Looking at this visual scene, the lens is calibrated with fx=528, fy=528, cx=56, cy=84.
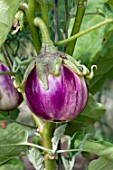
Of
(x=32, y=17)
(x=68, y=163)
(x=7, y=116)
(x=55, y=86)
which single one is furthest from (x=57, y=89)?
(x=7, y=116)

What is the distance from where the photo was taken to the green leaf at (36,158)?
0.83 meters

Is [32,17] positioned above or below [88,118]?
above

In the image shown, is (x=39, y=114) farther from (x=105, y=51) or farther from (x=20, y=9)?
(x=105, y=51)

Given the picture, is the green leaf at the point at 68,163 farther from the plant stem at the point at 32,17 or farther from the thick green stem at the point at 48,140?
the plant stem at the point at 32,17

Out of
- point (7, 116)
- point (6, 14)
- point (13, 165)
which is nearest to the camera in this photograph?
point (6, 14)

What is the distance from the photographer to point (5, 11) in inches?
25.4

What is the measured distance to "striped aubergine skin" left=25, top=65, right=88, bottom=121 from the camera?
679 mm

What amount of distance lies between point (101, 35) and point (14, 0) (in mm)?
315

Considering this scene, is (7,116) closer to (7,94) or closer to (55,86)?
(7,94)

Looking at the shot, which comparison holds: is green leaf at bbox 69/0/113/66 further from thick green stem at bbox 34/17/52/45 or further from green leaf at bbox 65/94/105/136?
thick green stem at bbox 34/17/52/45

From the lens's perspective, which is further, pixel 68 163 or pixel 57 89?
pixel 68 163

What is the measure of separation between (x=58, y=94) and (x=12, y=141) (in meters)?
0.18

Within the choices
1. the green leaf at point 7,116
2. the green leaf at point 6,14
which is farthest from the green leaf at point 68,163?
the green leaf at point 6,14

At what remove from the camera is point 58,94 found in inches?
26.8
